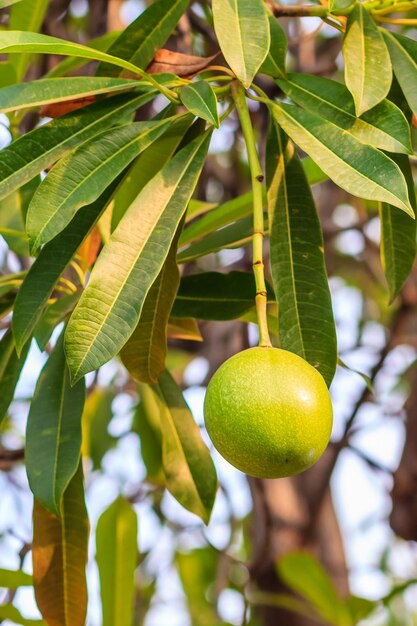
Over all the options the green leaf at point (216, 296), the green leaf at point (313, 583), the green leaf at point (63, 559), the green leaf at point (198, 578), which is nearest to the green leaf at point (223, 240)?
the green leaf at point (216, 296)

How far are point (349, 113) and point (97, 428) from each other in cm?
145

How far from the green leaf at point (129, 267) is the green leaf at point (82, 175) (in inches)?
1.7

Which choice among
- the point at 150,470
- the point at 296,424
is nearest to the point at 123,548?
the point at 150,470

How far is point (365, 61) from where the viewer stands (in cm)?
100

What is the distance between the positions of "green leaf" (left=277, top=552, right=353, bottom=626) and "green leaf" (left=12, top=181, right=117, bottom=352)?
133 centimetres

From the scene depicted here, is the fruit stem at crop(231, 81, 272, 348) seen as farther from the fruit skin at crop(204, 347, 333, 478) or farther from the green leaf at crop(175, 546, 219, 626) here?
the green leaf at crop(175, 546, 219, 626)

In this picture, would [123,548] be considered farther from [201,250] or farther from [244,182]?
[244,182]

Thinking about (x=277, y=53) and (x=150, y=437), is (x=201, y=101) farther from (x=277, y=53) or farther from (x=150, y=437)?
(x=150, y=437)

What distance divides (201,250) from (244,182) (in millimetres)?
1542

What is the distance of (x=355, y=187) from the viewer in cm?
87

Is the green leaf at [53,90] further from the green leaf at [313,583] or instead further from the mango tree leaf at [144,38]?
the green leaf at [313,583]

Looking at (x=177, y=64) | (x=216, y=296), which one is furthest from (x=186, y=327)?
(x=177, y=64)

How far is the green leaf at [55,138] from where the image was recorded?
3.08 feet

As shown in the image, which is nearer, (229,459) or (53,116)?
(229,459)
